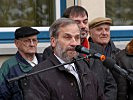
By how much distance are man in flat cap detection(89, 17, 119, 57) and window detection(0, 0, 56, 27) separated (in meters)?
1.17

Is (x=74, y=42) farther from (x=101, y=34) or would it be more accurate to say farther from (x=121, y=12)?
(x=121, y=12)

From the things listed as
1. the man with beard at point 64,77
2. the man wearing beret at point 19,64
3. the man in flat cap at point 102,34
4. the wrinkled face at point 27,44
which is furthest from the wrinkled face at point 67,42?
the man in flat cap at point 102,34

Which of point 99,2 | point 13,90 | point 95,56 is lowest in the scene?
point 13,90

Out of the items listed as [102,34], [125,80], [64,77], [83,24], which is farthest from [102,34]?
[64,77]

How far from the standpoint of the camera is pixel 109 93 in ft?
12.8

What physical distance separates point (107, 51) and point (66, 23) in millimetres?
1382

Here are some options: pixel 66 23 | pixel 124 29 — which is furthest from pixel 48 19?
pixel 66 23

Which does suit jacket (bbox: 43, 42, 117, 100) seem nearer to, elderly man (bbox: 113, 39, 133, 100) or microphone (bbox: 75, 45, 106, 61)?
elderly man (bbox: 113, 39, 133, 100)

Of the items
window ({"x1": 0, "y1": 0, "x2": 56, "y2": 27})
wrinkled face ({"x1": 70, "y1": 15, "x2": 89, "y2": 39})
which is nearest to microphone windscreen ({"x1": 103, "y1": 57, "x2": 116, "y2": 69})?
wrinkled face ({"x1": 70, "y1": 15, "x2": 89, "y2": 39})

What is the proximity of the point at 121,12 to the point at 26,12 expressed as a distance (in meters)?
1.40

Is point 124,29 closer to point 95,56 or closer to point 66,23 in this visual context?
point 66,23

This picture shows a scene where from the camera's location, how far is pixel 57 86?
3.20 meters

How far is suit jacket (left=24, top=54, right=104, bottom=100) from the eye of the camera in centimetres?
318

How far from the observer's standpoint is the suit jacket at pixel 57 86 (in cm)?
318
